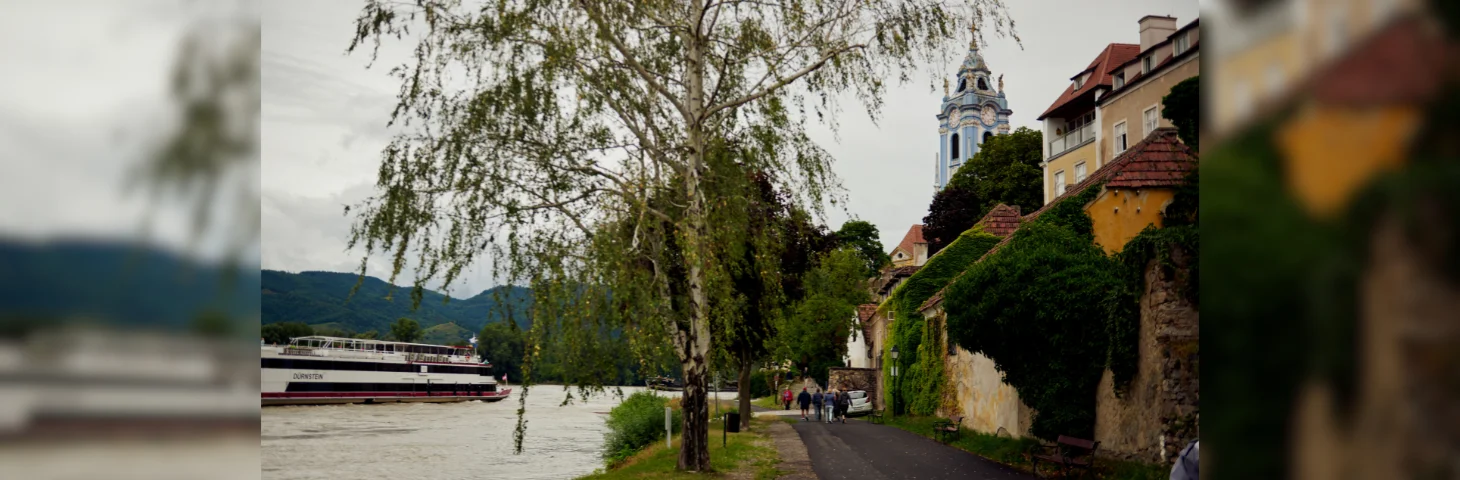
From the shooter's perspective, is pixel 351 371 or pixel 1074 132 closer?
pixel 351 371

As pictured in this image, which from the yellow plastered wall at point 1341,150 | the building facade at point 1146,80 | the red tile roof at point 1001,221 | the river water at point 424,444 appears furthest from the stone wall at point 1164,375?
the red tile roof at point 1001,221

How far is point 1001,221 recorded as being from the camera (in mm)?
22000

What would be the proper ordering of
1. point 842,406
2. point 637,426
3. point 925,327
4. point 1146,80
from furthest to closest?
point 842,406 → point 925,327 → point 637,426 → point 1146,80

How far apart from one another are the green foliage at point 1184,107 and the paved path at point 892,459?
6.48 metres

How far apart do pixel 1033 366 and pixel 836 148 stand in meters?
3.84

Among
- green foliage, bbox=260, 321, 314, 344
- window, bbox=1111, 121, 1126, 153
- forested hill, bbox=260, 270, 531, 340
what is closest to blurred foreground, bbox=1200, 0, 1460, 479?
forested hill, bbox=260, 270, 531, 340

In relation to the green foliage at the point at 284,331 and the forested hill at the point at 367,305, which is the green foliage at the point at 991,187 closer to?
the forested hill at the point at 367,305

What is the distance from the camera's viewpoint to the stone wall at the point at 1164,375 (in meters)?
8.34

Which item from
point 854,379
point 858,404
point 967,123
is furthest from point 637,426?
point 967,123

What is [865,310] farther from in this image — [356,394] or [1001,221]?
[356,394]

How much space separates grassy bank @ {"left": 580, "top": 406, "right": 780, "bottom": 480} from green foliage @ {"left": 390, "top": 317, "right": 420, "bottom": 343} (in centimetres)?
419

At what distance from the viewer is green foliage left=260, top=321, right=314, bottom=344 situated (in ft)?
14.8

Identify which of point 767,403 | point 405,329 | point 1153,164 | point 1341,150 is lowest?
point 767,403

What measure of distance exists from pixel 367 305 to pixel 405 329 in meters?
0.54
